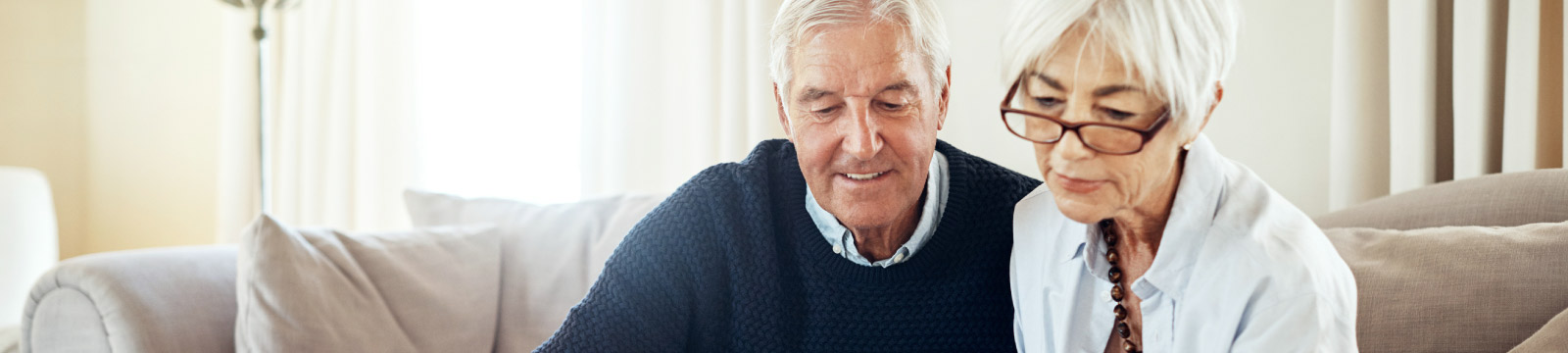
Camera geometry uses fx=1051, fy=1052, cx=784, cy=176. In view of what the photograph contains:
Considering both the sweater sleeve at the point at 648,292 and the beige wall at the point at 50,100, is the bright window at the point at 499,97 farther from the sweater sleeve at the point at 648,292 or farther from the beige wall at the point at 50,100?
the sweater sleeve at the point at 648,292

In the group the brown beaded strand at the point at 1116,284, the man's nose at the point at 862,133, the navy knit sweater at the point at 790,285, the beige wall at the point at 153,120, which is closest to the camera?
the brown beaded strand at the point at 1116,284

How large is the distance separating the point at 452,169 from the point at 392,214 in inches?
11.0

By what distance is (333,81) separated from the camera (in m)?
3.53

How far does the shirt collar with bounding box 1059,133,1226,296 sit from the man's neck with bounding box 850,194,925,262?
464 mm

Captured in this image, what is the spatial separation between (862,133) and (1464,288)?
80cm

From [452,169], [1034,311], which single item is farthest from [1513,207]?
[452,169]

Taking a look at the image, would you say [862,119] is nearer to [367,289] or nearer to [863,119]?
[863,119]

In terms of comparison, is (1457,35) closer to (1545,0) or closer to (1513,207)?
(1545,0)

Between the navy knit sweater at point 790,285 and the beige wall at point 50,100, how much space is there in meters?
3.68

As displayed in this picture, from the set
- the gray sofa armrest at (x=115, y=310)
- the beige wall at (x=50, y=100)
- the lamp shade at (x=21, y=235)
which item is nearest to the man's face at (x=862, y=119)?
the gray sofa armrest at (x=115, y=310)

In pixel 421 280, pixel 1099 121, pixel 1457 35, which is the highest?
pixel 1457 35

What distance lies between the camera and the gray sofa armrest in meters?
1.59

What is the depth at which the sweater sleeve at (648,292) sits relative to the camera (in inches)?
51.1

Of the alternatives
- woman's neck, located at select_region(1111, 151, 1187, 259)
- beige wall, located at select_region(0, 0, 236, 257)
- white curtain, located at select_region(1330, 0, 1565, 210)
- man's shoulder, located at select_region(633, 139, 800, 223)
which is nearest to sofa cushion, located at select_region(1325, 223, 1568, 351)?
white curtain, located at select_region(1330, 0, 1565, 210)
